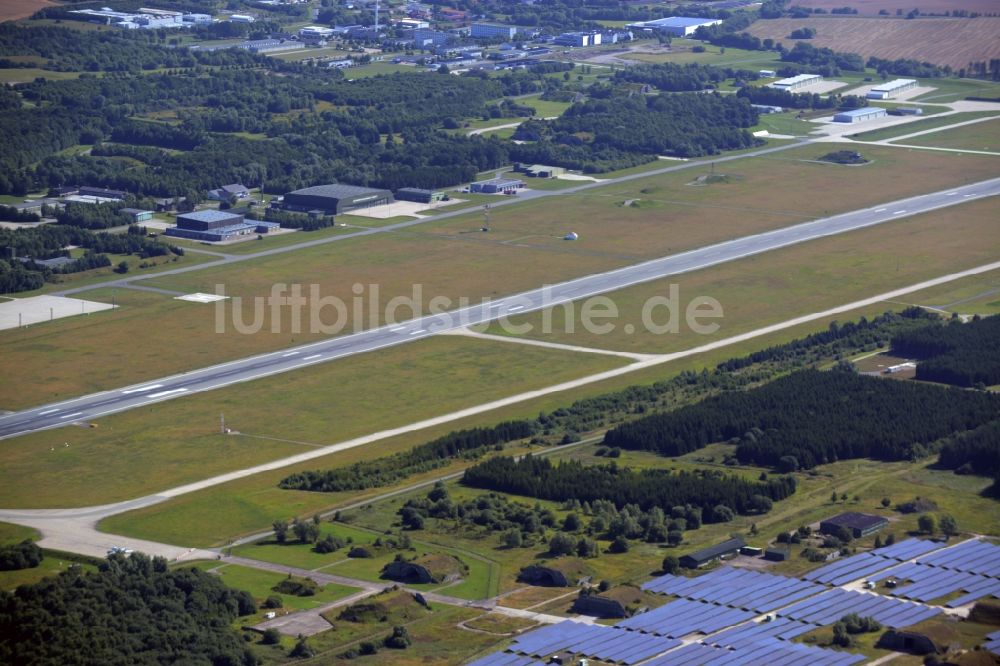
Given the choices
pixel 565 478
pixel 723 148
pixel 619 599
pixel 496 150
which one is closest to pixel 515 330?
pixel 565 478

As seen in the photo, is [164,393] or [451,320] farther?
[451,320]

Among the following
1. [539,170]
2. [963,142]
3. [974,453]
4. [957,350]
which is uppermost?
[963,142]

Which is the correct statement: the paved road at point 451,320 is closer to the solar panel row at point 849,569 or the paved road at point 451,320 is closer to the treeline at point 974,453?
the treeline at point 974,453

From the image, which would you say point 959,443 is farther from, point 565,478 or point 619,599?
point 619,599

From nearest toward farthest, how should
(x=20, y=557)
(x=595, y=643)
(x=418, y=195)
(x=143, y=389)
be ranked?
1. (x=595, y=643)
2. (x=20, y=557)
3. (x=143, y=389)
4. (x=418, y=195)

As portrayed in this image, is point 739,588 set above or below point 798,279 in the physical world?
above

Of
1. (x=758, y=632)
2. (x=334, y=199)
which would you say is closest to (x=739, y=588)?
(x=758, y=632)

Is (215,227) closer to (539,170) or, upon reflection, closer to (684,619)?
(539,170)
